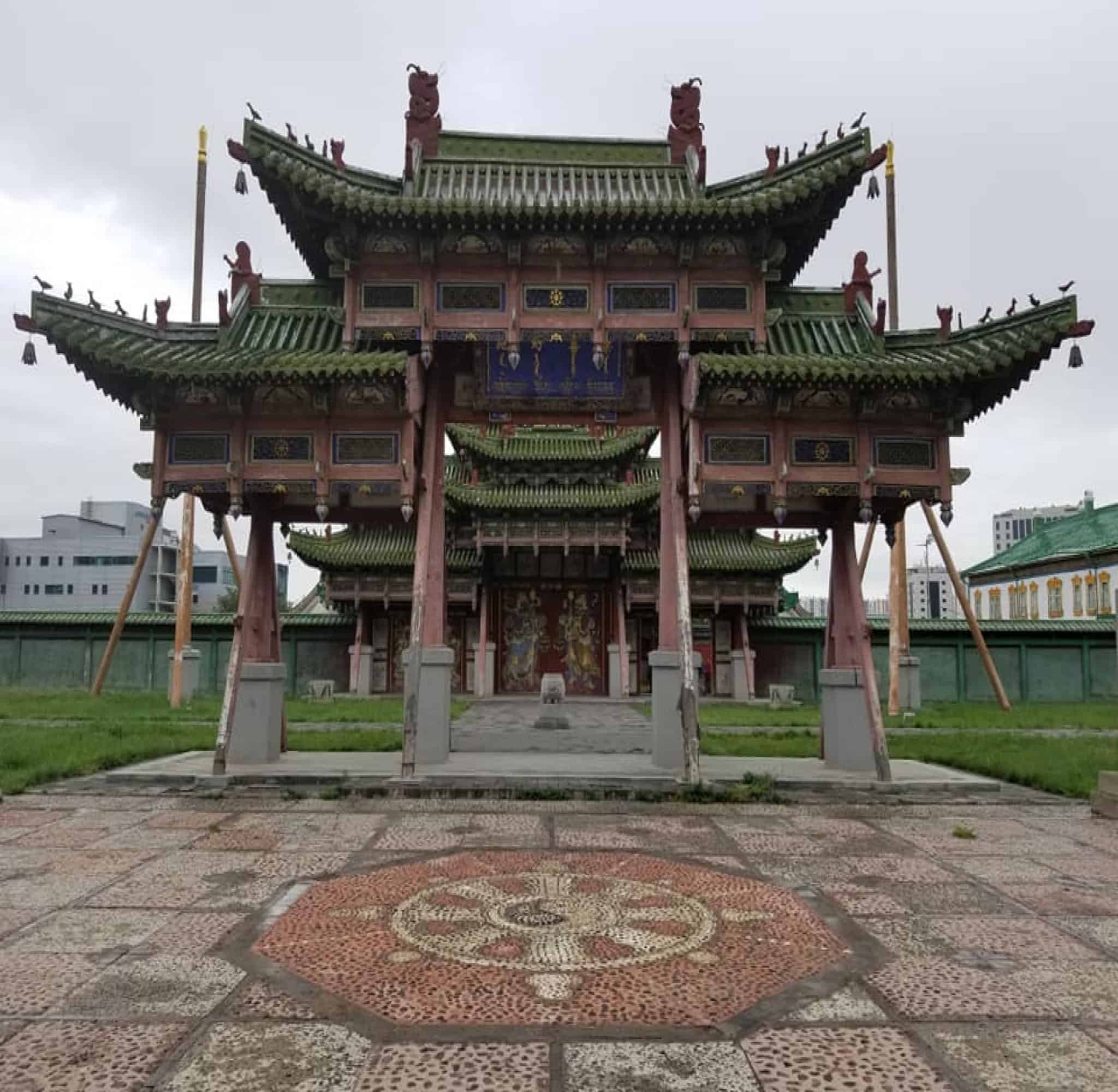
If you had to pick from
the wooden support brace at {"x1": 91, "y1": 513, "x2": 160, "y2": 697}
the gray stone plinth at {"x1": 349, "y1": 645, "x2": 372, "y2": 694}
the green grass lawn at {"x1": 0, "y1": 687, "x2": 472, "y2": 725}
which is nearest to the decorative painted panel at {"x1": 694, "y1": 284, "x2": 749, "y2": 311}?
the green grass lawn at {"x1": 0, "y1": 687, "x2": 472, "y2": 725}

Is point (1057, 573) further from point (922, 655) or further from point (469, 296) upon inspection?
point (469, 296)

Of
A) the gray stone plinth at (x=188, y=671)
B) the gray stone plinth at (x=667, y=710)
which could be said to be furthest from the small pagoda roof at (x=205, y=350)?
the gray stone plinth at (x=188, y=671)

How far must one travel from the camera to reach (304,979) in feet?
15.2

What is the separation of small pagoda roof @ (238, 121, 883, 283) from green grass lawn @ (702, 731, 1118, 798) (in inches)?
314

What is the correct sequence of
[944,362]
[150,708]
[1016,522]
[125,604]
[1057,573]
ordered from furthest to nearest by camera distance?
[1016,522], [1057,573], [125,604], [150,708], [944,362]

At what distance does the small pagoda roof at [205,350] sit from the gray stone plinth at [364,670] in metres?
22.0

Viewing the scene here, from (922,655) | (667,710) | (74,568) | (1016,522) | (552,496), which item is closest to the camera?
(667,710)

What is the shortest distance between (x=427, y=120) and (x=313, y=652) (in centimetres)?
2493

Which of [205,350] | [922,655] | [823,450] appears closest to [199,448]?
[205,350]

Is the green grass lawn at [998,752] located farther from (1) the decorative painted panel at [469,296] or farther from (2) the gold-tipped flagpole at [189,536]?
(2) the gold-tipped flagpole at [189,536]

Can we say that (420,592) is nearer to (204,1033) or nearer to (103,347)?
(103,347)

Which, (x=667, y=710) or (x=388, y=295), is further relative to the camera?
(x=667, y=710)

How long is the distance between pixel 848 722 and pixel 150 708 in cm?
1820

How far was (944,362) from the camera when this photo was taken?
11250 millimetres
